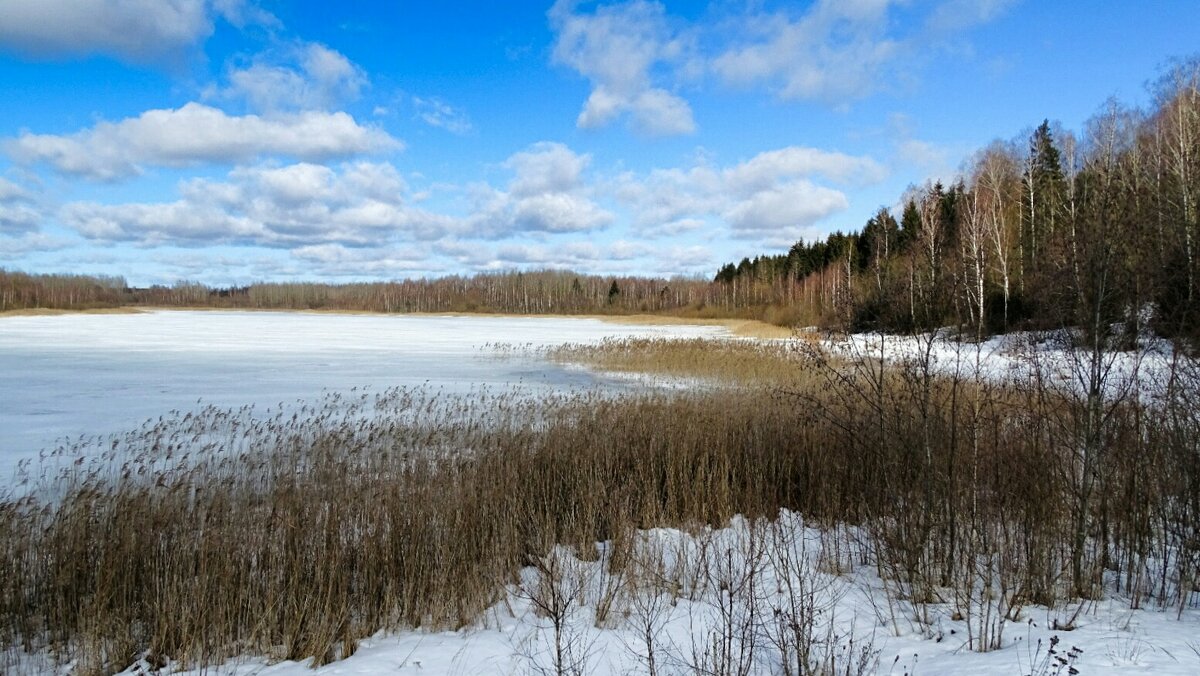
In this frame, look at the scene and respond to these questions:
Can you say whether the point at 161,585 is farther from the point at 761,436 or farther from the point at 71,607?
the point at 761,436

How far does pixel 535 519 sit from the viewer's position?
633 centimetres

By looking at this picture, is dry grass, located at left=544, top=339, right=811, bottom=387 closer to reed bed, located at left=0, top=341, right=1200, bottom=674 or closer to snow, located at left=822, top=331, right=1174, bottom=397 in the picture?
reed bed, located at left=0, top=341, right=1200, bottom=674

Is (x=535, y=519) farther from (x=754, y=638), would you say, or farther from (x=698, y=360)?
(x=698, y=360)

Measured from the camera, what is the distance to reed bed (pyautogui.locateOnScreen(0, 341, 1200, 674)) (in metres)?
4.55

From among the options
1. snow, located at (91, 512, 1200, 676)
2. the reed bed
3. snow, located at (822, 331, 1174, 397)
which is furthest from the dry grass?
snow, located at (91, 512, 1200, 676)

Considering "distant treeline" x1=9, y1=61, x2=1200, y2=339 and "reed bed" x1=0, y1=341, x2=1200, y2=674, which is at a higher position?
"distant treeline" x1=9, y1=61, x2=1200, y2=339

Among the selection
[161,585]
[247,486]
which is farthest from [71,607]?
[247,486]

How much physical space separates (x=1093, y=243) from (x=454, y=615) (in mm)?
5278

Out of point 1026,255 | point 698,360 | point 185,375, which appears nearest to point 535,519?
point 698,360

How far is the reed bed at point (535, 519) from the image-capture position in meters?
4.55

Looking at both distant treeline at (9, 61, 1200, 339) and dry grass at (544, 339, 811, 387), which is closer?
distant treeline at (9, 61, 1200, 339)

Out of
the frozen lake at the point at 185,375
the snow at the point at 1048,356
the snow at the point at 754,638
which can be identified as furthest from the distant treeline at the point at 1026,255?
the frozen lake at the point at 185,375

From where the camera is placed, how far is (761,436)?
9.04 meters

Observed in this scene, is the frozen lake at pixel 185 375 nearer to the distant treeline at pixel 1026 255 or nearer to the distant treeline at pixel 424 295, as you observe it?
the distant treeline at pixel 1026 255
